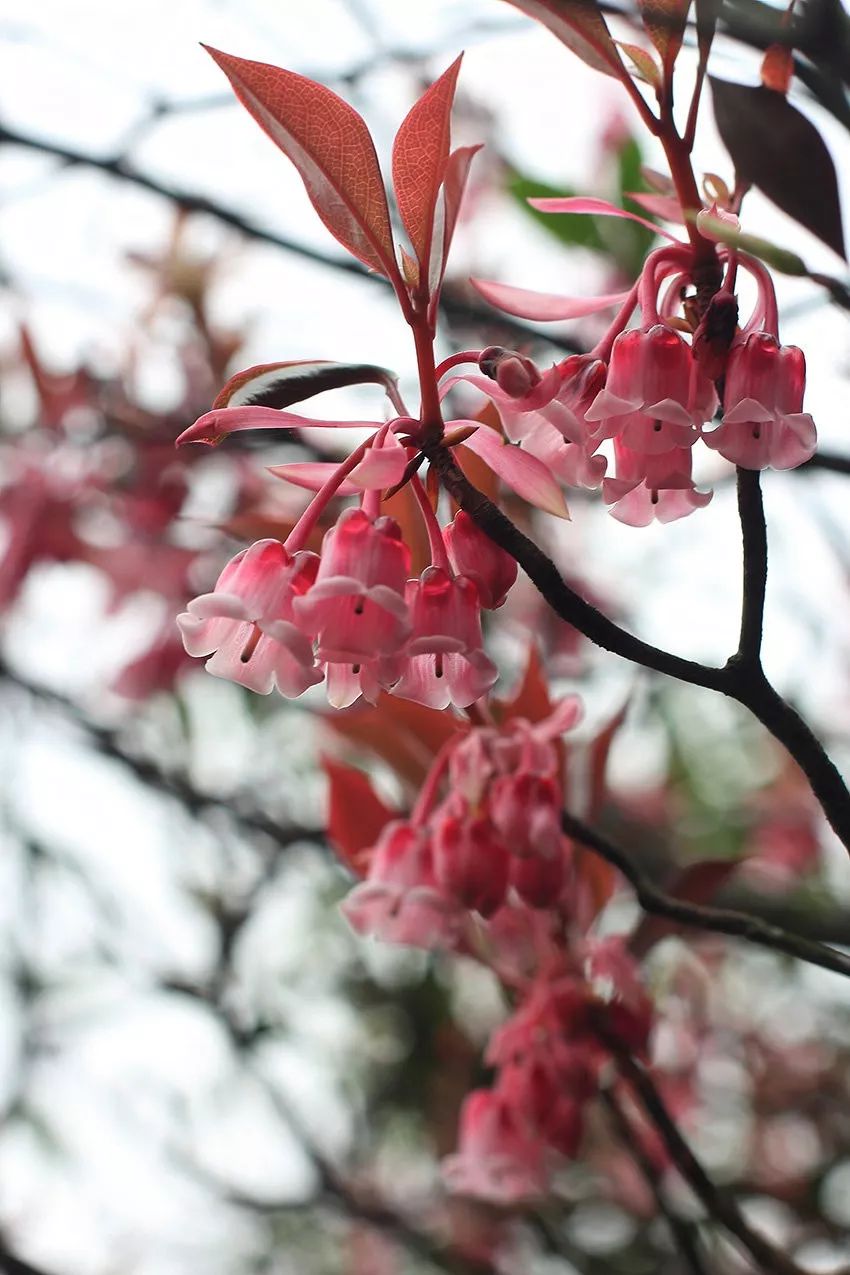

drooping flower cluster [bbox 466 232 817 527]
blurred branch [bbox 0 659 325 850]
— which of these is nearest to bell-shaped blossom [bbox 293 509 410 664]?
drooping flower cluster [bbox 466 232 817 527]

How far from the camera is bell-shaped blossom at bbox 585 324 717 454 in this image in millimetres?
707

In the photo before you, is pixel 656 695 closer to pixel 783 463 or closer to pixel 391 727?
pixel 391 727

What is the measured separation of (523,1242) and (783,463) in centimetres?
274

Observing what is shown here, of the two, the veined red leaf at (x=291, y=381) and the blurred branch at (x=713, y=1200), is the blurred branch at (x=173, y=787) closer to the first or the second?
the blurred branch at (x=713, y=1200)

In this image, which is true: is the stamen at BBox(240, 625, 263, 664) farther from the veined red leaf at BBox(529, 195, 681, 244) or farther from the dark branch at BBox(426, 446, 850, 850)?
the veined red leaf at BBox(529, 195, 681, 244)

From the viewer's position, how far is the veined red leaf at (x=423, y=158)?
0.72 metres

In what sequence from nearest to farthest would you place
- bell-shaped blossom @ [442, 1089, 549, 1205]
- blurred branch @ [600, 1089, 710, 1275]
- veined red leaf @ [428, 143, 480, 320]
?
veined red leaf @ [428, 143, 480, 320], blurred branch @ [600, 1089, 710, 1275], bell-shaped blossom @ [442, 1089, 549, 1205]

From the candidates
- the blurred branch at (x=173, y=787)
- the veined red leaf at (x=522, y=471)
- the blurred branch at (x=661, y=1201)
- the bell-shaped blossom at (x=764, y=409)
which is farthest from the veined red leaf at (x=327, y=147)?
the blurred branch at (x=173, y=787)

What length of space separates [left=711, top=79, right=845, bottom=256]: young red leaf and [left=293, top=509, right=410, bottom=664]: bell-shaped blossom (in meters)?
0.34

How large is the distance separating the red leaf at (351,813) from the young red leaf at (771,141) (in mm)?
763

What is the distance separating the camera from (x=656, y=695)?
10.2 feet

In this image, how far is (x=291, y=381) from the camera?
29.5 inches

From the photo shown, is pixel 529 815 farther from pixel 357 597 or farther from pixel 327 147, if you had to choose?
pixel 327 147

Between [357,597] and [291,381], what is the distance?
0.14 m
